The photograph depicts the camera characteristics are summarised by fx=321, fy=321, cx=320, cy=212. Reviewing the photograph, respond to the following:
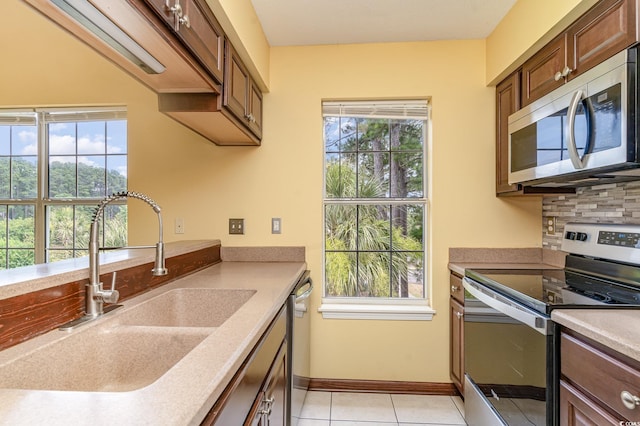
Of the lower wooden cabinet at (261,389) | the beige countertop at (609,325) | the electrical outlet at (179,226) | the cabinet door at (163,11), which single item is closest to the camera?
the lower wooden cabinet at (261,389)

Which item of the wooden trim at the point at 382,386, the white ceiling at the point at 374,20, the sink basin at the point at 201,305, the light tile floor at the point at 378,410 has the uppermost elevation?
the white ceiling at the point at 374,20

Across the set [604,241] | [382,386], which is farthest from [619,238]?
[382,386]

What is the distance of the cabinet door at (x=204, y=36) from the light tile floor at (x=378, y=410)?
1972 mm

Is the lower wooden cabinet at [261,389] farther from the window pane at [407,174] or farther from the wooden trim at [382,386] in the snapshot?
the window pane at [407,174]

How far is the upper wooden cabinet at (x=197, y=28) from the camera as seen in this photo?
41.6 inches

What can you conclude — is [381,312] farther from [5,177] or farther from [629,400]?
[5,177]

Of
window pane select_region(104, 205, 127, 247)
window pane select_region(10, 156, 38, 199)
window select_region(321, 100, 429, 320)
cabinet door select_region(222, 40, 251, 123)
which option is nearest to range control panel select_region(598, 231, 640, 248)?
window select_region(321, 100, 429, 320)

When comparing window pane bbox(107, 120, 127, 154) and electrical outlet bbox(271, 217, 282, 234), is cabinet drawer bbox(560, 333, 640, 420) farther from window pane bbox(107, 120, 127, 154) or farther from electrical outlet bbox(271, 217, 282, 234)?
window pane bbox(107, 120, 127, 154)

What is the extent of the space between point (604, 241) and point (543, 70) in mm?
948

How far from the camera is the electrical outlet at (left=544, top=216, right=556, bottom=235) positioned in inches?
83.7

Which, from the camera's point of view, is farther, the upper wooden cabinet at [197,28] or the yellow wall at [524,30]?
the yellow wall at [524,30]

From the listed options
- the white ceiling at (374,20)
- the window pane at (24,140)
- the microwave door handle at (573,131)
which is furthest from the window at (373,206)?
the window pane at (24,140)

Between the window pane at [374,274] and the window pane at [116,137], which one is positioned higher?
the window pane at [116,137]

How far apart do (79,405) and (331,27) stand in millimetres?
2231
